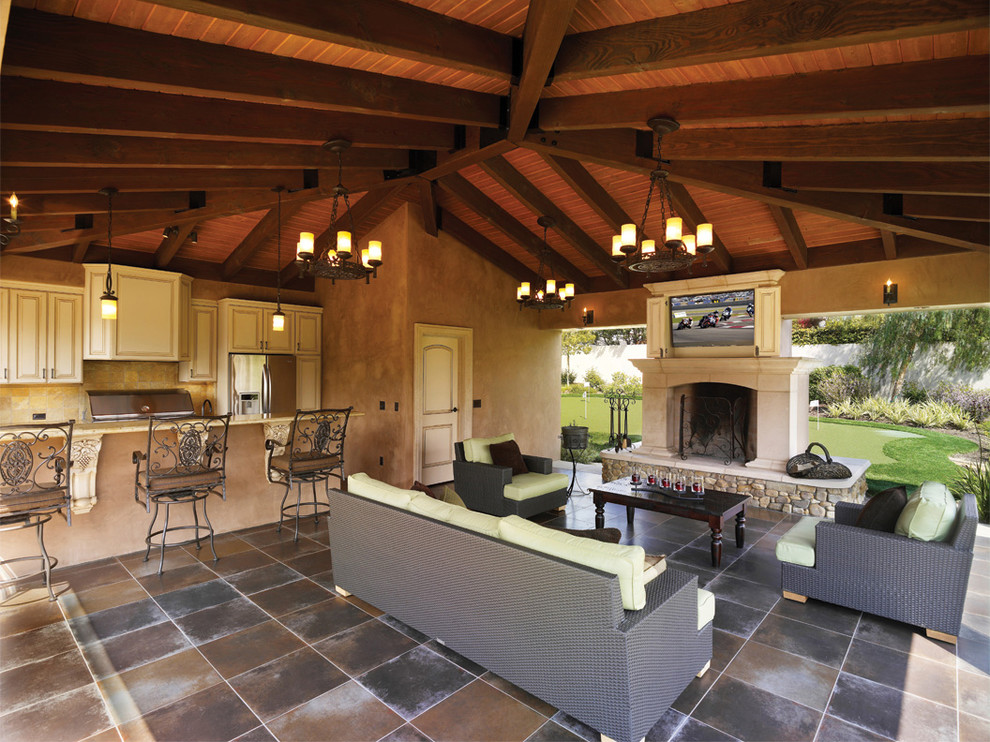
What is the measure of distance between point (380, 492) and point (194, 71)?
8.50ft

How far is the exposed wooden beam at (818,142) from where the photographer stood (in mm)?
2842

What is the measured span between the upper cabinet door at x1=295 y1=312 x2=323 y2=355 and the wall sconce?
7633 mm

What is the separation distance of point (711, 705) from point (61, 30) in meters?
4.41

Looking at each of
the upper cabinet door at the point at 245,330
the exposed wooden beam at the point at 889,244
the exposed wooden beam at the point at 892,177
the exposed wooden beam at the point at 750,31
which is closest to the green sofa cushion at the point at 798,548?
the exposed wooden beam at the point at 892,177

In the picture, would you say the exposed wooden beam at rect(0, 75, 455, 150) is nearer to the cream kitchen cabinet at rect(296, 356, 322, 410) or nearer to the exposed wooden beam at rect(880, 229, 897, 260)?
the cream kitchen cabinet at rect(296, 356, 322, 410)

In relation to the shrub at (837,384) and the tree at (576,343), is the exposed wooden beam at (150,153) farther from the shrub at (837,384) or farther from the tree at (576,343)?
the tree at (576,343)

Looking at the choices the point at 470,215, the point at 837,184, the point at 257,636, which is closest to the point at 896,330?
the point at 837,184

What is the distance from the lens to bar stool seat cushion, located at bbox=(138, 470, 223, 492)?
3869 mm

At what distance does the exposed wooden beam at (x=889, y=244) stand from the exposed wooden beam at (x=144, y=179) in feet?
18.4

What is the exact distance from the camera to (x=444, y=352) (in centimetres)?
723

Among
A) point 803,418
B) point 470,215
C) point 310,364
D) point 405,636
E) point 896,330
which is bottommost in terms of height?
point 405,636

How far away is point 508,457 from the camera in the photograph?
5.59 metres

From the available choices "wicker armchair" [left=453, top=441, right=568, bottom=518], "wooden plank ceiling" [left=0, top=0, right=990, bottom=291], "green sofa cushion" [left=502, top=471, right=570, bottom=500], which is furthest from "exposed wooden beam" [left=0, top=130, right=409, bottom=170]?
"green sofa cushion" [left=502, top=471, right=570, bottom=500]

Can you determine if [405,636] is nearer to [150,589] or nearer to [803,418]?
[150,589]
